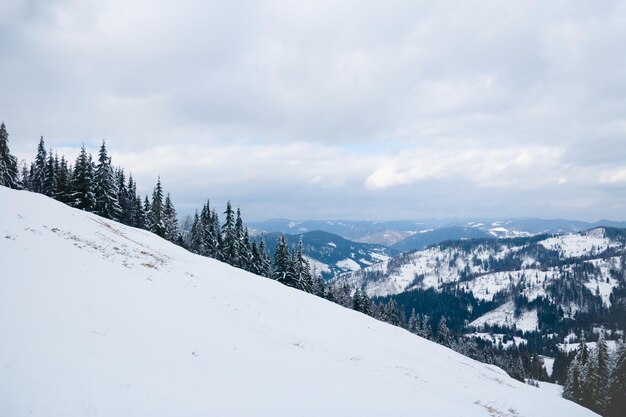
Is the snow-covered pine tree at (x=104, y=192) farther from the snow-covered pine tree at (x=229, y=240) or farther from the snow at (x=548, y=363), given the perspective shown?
the snow at (x=548, y=363)

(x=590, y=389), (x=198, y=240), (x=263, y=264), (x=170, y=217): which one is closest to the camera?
(x=590, y=389)

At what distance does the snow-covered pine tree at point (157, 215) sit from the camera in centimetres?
6266

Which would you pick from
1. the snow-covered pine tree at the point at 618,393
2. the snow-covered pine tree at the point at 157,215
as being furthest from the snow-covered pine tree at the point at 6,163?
the snow-covered pine tree at the point at 618,393

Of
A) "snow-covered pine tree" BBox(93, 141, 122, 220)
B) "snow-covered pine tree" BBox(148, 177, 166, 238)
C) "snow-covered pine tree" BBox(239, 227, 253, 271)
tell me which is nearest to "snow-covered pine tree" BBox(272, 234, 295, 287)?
"snow-covered pine tree" BBox(239, 227, 253, 271)

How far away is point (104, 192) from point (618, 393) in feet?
290

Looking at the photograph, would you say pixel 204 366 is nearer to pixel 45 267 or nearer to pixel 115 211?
pixel 45 267

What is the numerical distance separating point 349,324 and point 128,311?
16.3 metres

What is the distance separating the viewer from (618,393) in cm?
5716

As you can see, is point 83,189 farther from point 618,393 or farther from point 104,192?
point 618,393

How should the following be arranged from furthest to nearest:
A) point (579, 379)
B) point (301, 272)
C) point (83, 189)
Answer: point (301, 272), point (579, 379), point (83, 189)

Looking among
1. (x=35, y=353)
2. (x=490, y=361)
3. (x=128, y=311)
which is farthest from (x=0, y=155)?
(x=490, y=361)

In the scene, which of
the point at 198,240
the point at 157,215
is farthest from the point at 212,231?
the point at 157,215

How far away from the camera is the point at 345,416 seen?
10109 mm

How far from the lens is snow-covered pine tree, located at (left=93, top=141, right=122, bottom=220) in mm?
53625
